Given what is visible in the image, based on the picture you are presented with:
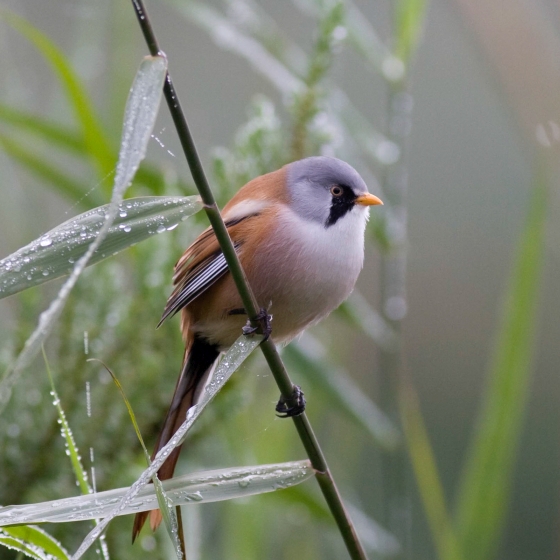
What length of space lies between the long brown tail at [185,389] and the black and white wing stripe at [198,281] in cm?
18

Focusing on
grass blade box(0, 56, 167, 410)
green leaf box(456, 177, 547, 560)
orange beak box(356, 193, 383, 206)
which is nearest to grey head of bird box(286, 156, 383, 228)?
orange beak box(356, 193, 383, 206)

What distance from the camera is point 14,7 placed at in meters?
3.39

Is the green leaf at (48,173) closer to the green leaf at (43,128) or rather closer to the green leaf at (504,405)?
the green leaf at (43,128)

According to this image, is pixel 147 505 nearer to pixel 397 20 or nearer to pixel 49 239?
pixel 49 239

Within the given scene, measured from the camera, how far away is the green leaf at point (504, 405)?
1.75 meters

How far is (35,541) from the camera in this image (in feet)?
3.43

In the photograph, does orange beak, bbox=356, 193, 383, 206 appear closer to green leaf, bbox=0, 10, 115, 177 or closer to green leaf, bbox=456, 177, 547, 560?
green leaf, bbox=456, 177, 547, 560

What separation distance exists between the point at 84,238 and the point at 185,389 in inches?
29.4

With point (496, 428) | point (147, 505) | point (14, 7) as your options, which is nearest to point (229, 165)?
point (496, 428)

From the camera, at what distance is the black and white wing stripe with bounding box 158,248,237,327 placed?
5.10ft

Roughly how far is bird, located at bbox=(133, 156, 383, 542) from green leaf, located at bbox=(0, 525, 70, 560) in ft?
1.44

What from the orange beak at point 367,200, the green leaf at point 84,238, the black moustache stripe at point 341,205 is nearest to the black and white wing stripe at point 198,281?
the black moustache stripe at point 341,205

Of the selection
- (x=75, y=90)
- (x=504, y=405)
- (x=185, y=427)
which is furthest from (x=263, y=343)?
(x=75, y=90)

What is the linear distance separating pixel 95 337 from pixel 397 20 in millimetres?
1170
